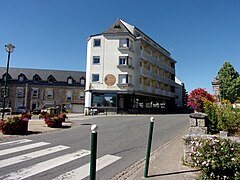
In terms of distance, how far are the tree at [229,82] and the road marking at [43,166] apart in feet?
136

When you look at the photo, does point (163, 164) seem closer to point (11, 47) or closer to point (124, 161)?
point (124, 161)

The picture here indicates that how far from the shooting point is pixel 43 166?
18.6ft

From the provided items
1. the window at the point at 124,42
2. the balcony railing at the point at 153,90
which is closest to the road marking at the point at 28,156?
the window at the point at 124,42

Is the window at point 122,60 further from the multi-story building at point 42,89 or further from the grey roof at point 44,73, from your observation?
the grey roof at point 44,73

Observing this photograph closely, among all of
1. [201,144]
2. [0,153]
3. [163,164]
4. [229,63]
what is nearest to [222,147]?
[201,144]

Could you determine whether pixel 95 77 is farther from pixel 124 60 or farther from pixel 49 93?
pixel 49 93

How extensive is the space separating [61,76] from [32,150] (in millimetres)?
47444

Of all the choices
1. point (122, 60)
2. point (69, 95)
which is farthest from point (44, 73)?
point (122, 60)

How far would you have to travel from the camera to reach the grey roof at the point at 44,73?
50.7m

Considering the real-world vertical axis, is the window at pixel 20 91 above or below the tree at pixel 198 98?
above

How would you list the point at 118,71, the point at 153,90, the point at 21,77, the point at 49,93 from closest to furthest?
1. the point at 118,71
2. the point at 153,90
3. the point at 21,77
4. the point at 49,93

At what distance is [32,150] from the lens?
7.38 meters

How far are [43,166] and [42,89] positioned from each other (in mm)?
47671

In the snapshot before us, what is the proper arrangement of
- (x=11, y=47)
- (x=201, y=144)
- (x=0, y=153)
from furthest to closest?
(x=11, y=47) < (x=0, y=153) < (x=201, y=144)
